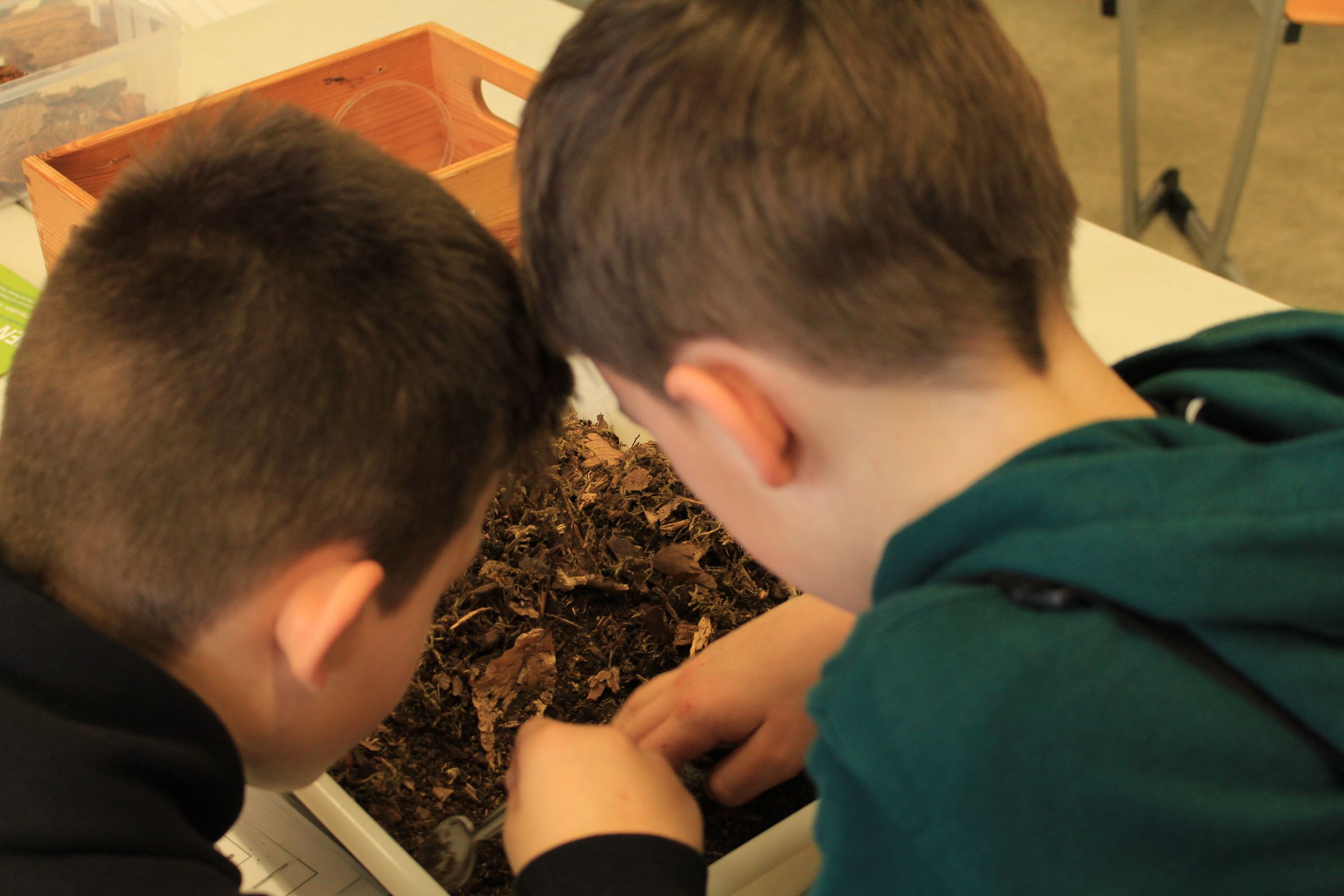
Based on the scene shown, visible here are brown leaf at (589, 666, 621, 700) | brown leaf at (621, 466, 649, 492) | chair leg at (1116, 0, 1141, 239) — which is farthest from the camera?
chair leg at (1116, 0, 1141, 239)

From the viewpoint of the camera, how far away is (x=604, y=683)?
0.84 meters

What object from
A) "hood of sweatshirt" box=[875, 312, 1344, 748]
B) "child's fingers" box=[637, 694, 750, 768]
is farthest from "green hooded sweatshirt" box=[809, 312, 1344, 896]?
"child's fingers" box=[637, 694, 750, 768]

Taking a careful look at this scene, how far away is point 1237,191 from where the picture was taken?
2.11 m

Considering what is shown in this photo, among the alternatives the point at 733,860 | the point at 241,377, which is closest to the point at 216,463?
the point at 241,377

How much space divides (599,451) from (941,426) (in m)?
0.48

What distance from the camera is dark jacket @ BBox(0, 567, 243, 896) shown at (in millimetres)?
487

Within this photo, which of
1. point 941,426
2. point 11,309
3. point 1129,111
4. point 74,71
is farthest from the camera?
point 1129,111

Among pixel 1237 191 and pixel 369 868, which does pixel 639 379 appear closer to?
pixel 369 868

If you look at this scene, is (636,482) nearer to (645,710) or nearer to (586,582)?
(586,582)

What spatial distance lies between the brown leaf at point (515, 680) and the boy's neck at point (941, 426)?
1.08 feet

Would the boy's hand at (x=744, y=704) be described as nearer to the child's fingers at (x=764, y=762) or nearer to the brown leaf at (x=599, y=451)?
the child's fingers at (x=764, y=762)

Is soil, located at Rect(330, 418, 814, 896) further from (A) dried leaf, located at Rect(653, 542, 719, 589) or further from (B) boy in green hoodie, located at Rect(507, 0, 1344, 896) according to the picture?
(B) boy in green hoodie, located at Rect(507, 0, 1344, 896)

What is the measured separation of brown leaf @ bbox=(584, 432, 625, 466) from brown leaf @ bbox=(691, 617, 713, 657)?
20 cm

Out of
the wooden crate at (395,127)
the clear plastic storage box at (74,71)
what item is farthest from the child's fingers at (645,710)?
the clear plastic storage box at (74,71)
